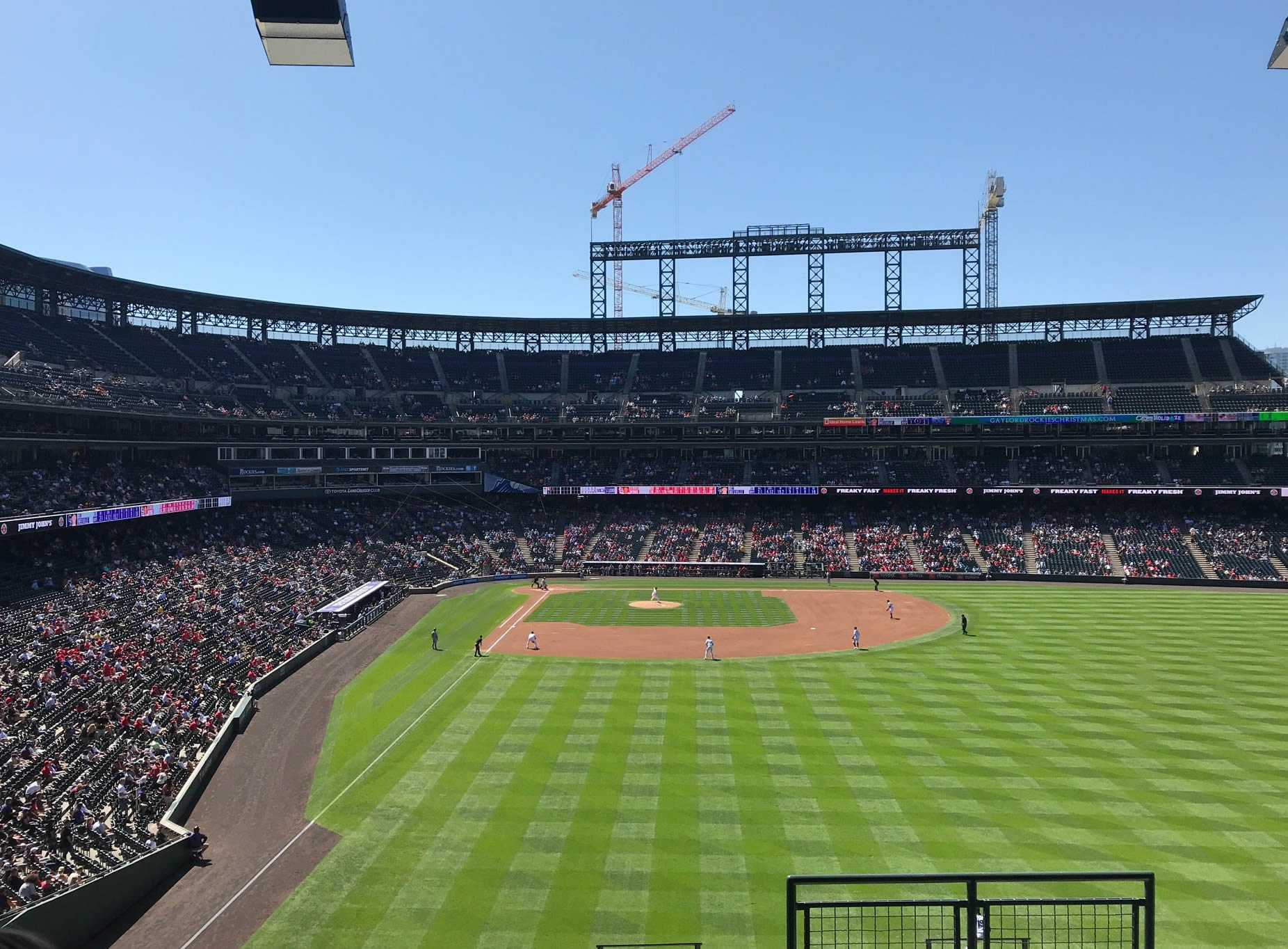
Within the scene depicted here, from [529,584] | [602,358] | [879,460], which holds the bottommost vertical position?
[529,584]

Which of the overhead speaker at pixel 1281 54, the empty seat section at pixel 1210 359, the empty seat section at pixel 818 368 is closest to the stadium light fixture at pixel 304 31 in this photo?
the overhead speaker at pixel 1281 54

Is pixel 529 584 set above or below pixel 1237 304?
below

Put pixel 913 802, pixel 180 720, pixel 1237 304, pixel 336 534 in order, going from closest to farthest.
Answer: pixel 913 802
pixel 180 720
pixel 336 534
pixel 1237 304

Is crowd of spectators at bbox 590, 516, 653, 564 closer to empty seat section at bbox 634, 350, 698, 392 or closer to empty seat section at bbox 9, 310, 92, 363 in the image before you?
empty seat section at bbox 634, 350, 698, 392

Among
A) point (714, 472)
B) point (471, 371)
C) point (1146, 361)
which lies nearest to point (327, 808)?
point (714, 472)

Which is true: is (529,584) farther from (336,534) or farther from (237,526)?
(237,526)

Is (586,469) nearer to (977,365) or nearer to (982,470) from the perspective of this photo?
(982,470)

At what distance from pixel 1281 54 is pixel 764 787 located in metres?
21.6

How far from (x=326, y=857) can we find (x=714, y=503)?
6100 cm

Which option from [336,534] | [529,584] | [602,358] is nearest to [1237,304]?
[602,358]

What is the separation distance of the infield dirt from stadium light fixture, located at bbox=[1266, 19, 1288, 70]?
3479cm

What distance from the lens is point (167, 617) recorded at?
38719 millimetres

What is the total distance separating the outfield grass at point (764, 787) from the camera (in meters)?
17.8

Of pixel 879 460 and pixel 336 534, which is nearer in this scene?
pixel 336 534
